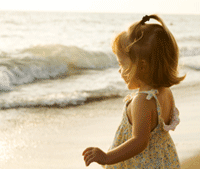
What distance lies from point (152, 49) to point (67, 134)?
2436 millimetres

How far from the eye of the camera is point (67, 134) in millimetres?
3707

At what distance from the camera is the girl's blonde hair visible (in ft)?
4.87

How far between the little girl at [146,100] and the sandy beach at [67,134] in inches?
52.3

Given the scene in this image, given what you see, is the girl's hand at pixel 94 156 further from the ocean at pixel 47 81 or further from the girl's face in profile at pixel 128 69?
the ocean at pixel 47 81

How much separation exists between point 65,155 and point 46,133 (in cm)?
72

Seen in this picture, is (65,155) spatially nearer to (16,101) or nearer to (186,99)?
(16,101)

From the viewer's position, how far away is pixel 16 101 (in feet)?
16.7

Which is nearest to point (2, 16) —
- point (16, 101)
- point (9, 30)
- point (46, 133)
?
point (9, 30)

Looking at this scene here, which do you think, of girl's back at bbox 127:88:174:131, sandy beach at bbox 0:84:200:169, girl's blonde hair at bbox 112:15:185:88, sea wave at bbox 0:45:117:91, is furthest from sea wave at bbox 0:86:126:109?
girl's blonde hair at bbox 112:15:185:88

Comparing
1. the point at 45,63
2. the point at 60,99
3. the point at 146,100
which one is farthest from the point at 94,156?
the point at 45,63

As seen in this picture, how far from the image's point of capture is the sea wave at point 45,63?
700 cm

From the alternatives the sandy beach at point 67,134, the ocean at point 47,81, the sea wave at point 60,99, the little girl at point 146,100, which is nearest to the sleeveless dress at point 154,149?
the little girl at point 146,100

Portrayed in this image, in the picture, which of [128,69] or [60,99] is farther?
[60,99]

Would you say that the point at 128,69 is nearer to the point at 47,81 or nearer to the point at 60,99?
the point at 60,99
